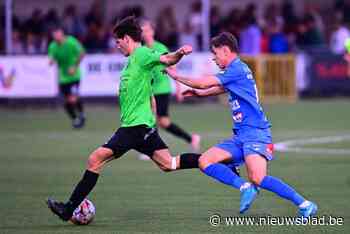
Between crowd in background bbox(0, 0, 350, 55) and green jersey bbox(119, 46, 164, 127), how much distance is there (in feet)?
56.1

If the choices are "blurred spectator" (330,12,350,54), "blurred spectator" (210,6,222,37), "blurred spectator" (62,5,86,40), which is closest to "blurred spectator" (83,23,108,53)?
"blurred spectator" (62,5,86,40)

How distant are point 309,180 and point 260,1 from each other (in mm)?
19197

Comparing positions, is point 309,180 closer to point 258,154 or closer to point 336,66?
point 258,154

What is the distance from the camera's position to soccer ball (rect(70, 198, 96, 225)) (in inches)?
441

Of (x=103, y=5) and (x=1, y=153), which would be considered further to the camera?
(x=103, y=5)

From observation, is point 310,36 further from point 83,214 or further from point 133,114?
point 83,214

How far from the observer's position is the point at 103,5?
3212 cm

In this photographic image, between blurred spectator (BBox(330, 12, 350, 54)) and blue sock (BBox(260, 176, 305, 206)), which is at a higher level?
blue sock (BBox(260, 176, 305, 206))

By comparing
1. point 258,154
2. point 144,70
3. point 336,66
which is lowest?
point 336,66

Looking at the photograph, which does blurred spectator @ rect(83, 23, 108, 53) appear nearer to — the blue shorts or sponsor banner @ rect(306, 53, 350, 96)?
sponsor banner @ rect(306, 53, 350, 96)

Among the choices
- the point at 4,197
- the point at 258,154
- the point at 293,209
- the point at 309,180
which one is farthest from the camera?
the point at 309,180

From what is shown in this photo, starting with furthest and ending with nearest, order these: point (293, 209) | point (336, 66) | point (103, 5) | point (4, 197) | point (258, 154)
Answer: point (103, 5) < point (336, 66) < point (4, 197) < point (293, 209) < point (258, 154)

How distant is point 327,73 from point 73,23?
703cm

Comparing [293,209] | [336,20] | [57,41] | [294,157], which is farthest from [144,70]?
[336,20]
